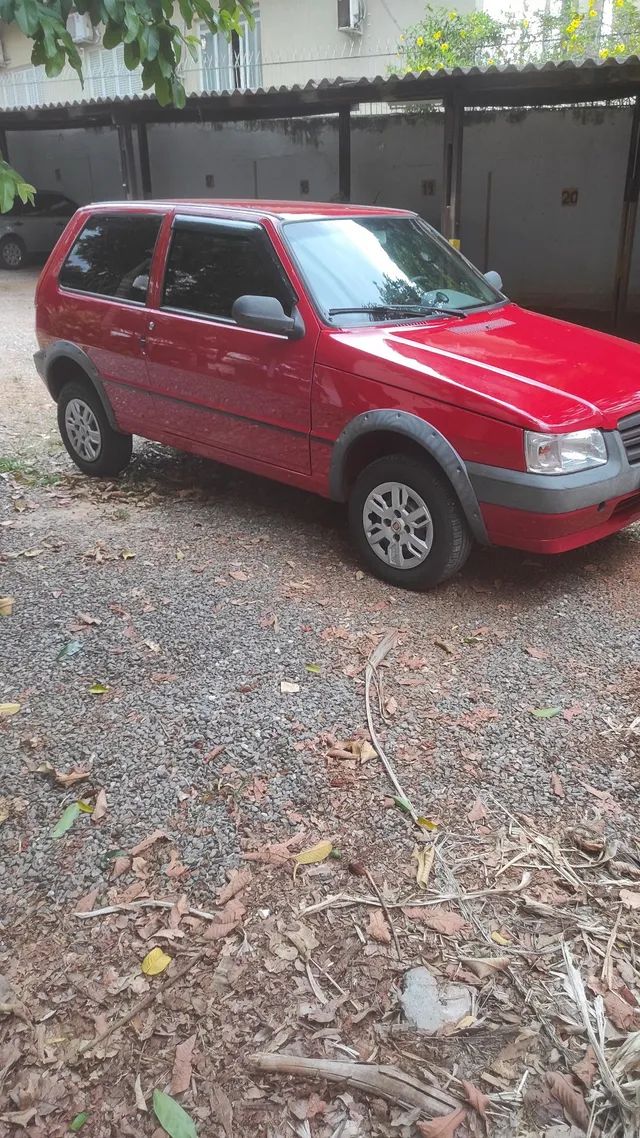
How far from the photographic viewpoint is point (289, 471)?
500 centimetres

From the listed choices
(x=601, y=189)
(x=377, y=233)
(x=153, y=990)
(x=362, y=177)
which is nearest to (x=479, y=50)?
(x=362, y=177)

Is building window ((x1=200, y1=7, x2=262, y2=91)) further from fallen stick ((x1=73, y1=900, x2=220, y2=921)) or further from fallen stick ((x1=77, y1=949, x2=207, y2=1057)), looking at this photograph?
fallen stick ((x1=77, y1=949, x2=207, y2=1057))

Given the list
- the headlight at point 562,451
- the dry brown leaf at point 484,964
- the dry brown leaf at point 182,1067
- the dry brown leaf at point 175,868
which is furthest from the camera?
the headlight at point 562,451

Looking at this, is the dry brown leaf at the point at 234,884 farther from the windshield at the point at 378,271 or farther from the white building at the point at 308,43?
the white building at the point at 308,43

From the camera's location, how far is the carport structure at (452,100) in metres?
9.76

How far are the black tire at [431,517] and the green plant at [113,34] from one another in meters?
1.92

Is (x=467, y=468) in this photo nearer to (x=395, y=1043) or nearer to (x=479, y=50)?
(x=395, y=1043)

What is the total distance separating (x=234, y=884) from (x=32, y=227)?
2070cm

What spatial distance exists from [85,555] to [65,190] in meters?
19.9

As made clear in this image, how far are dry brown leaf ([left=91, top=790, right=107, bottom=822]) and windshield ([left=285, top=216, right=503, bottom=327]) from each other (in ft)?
9.02

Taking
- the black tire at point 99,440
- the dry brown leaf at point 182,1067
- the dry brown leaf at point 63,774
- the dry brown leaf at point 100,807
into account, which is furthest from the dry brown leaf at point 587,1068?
the black tire at point 99,440

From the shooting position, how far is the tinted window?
491 centimetres

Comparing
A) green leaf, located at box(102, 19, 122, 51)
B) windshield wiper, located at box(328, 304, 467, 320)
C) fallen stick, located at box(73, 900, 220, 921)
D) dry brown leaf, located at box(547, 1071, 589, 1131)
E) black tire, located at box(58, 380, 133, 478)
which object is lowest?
dry brown leaf, located at box(547, 1071, 589, 1131)

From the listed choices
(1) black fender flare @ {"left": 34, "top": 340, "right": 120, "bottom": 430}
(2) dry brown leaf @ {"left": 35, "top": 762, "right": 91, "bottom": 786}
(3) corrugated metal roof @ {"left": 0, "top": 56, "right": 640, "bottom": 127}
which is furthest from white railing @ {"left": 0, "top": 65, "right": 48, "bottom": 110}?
(2) dry brown leaf @ {"left": 35, "top": 762, "right": 91, "bottom": 786}
